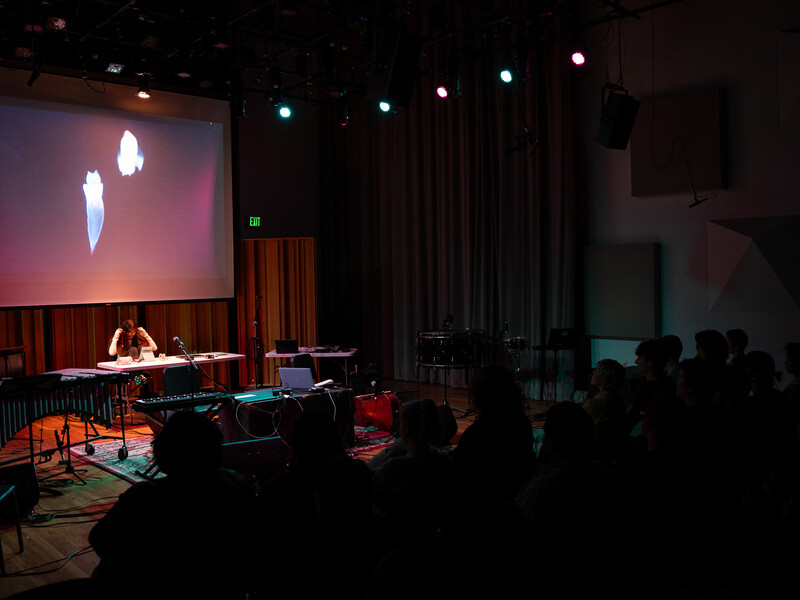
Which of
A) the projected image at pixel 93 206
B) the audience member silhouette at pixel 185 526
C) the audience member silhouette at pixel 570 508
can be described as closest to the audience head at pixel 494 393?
the audience member silhouette at pixel 570 508

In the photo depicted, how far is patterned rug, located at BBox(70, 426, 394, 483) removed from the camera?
6.46 m

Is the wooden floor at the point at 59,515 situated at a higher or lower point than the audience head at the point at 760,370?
lower

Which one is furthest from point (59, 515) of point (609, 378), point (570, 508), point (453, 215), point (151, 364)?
point (453, 215)

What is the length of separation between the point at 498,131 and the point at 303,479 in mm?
8053

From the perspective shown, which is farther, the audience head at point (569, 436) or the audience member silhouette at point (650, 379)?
the audience member silhouette at point (650, 379)

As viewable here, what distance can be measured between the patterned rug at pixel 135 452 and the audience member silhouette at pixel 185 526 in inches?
141

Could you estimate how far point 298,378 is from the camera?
663cm

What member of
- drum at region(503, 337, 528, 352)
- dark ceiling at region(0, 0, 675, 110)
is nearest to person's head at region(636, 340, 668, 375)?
dark ceiling at region(0, 0, 675, 110)

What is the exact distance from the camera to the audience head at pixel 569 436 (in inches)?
Answer: 113

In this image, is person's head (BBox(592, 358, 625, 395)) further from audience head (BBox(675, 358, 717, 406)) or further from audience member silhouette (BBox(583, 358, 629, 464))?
audience head (BBox(675, 358, 717, 406))

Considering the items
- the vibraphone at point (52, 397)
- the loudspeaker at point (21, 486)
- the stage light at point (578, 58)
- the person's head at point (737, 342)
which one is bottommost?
the loudspeaker at point (21, 486)

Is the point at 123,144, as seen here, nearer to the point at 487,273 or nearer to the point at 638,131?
the point at 487,273

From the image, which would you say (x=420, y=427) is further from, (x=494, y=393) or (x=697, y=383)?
(x=697, y=383)

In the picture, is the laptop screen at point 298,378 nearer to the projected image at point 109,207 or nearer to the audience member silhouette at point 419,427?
the audience member silhouette at point 419,427
